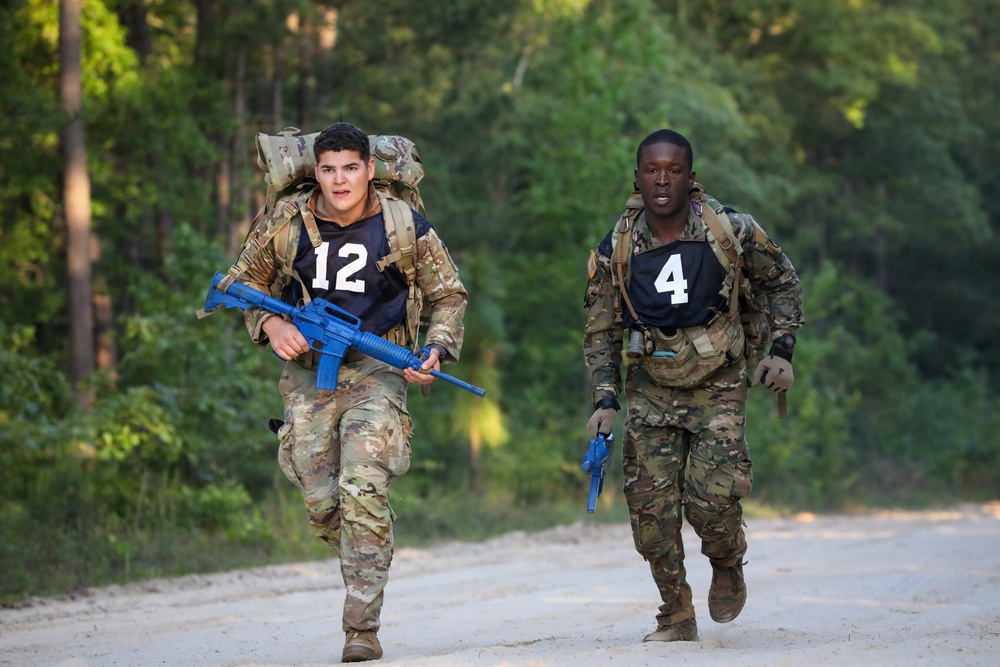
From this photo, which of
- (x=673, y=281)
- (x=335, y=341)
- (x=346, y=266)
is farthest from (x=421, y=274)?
(x=673, y=281)

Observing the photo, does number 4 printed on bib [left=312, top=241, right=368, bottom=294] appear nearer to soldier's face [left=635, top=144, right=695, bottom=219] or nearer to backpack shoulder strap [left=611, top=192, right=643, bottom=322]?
backpack shoulder strap [left=611, top=192, right=643, bottom=322]

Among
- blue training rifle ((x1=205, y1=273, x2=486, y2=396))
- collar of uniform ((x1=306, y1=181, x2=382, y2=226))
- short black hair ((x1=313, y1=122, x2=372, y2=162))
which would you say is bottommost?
blue training rifle ((x1=205, y1=273, x2=486, y2=396))

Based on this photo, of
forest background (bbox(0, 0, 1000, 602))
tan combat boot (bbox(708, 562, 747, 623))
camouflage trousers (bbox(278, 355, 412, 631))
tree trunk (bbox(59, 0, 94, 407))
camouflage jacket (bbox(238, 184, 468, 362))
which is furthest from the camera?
tree trunk (bbox(59, 0, 94, 407))

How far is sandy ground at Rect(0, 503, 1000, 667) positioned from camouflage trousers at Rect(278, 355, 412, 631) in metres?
0.44

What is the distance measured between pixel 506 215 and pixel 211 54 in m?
6.43

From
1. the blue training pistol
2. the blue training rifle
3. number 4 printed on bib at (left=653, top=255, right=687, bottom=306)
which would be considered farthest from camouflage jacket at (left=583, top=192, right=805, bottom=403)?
the blue training rifle

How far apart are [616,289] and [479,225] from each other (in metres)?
16.8

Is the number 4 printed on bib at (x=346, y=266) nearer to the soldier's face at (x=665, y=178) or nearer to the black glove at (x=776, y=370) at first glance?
the soldier's face at (x=665, y=178)

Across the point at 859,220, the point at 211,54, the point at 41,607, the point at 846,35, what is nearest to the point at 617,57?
the point at 211,54

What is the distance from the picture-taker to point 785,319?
6.41m

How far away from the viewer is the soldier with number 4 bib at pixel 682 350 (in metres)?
6.27

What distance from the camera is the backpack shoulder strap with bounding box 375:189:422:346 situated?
6121mm

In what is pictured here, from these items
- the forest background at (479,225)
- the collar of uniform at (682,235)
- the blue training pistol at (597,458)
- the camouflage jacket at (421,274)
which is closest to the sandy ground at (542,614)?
the blue training pistol at (597,458)

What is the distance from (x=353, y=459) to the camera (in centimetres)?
591
